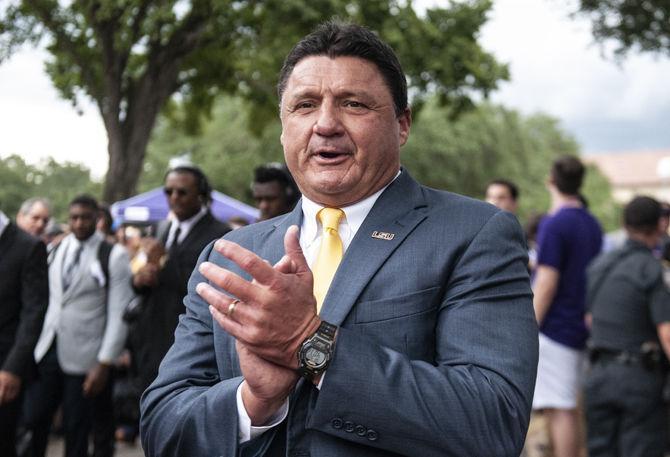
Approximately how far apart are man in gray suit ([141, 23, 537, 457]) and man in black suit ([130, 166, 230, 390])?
9.96ft

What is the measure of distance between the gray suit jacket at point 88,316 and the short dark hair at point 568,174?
131 inches

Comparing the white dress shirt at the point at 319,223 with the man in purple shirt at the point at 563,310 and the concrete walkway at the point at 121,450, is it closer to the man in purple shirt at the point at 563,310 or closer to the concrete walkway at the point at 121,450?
the man in purple shirt at the point at 563,310

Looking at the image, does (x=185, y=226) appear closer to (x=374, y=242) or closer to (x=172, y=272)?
(x=172, y=272)

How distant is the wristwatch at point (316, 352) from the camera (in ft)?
5.85

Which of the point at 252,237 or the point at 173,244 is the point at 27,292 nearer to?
the point at 173,244

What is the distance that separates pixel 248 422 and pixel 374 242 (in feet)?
1.68

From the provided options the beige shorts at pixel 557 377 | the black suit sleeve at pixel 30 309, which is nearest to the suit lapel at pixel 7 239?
the black suit sleeve at pixel 30 309

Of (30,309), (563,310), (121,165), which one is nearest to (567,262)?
(563,310)

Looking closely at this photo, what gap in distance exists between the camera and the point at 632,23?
11.5 m

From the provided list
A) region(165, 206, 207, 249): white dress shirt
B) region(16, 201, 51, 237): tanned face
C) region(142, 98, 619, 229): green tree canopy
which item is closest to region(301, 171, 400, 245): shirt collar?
region(165, 206, 207, 249): white dress shirt

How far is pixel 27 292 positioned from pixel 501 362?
13.9 feet

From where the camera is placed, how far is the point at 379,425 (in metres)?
1.80

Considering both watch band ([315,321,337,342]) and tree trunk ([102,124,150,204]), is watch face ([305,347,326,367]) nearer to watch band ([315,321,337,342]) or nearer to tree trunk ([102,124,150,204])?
watch band ([315,321,337,342])

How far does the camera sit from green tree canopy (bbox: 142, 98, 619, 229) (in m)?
36.7
